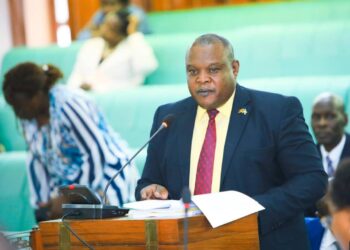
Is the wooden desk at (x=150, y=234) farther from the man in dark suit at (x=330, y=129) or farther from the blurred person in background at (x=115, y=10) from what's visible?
the blurred person in background at (x=115, y=10)

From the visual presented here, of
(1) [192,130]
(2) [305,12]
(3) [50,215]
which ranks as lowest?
(3) [50,215]

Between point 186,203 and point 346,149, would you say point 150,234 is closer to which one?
point 186,203

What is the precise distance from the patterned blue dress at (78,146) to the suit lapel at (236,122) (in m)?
1.64

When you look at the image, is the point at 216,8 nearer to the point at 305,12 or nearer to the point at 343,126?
the point at 305,12

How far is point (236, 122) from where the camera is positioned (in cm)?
399

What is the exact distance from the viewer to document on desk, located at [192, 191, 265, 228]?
3.52 meters

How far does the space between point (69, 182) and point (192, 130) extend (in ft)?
5.62

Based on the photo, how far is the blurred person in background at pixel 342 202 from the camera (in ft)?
8.80

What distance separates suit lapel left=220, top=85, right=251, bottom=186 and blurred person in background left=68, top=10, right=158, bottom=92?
4.19m

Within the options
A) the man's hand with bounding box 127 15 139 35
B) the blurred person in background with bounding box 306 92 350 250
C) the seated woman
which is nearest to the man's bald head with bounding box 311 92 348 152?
the blurred person in background with bounding box 306 92 350 250

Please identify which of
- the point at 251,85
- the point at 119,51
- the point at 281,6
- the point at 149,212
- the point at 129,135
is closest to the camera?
the point at 149,212

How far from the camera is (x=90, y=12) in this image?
1042 cm

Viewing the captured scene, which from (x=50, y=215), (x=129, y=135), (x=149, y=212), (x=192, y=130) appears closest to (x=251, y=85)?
(x=129, y=135)

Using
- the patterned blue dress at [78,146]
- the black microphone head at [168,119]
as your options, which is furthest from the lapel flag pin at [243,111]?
the patterned blue dress at [78,146]
